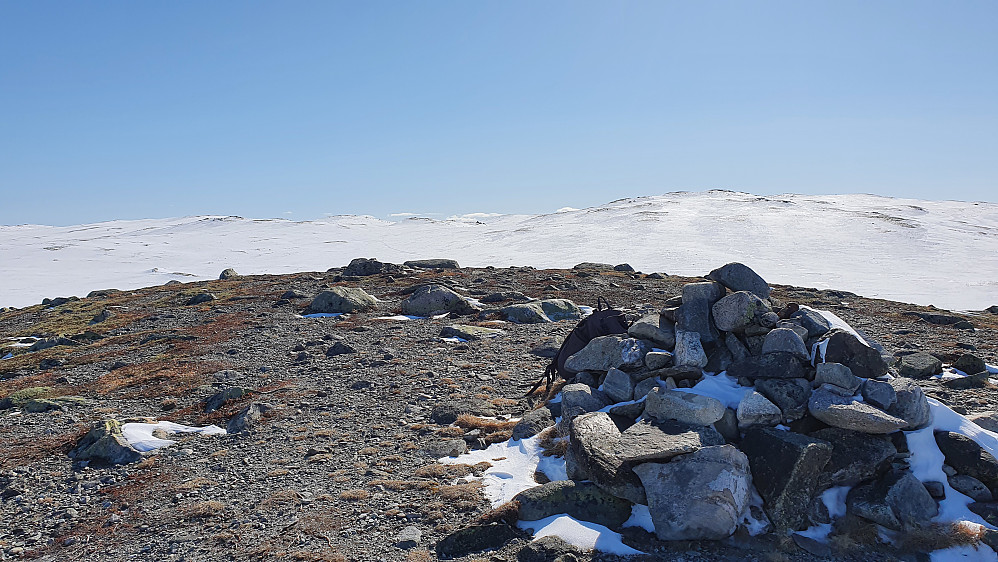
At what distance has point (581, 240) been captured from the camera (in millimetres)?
87188

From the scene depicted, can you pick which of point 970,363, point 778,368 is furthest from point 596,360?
point 970,363

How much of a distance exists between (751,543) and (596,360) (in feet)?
15.7

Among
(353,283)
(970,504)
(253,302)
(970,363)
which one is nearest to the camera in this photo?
(970,504)

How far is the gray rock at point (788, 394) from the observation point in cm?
885

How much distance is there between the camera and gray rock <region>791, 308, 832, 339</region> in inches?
395

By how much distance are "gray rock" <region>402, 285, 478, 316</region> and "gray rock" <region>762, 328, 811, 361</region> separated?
63.4ft

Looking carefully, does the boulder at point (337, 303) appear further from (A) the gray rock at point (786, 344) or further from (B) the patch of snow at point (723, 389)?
(A) the gray rock at point (786, 344)

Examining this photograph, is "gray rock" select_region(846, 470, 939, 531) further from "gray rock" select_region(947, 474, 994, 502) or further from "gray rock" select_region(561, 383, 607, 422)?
"gray rock" select_region(561, 383, 607, 422)

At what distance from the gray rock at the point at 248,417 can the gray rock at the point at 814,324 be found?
11.8 m

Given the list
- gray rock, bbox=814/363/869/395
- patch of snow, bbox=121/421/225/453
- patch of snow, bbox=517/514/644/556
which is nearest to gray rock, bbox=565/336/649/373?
gray rock, bbox=814/363/869/395

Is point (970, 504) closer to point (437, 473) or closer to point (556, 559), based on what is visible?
point (556, 559)

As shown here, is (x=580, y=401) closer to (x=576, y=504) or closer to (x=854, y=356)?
(x=576, y=504)

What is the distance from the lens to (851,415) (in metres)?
8.20

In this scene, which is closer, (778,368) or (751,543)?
(751,543)
